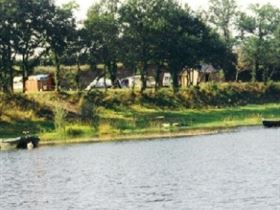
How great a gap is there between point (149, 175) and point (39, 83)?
8647cm

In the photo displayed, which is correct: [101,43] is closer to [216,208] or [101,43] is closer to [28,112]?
[28,112]

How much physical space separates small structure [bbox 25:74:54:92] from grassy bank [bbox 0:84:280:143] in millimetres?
18995

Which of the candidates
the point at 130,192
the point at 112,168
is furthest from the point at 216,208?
the point at 112,168

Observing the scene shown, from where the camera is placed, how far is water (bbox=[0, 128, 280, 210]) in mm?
48969

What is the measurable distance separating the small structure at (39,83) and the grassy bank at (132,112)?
18995 millimetres

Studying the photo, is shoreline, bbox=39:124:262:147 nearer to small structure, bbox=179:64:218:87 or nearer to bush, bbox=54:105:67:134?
bush, bbox=54:105:67:134

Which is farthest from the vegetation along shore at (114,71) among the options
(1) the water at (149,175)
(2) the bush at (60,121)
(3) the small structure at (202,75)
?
(1) the water at (149,175)

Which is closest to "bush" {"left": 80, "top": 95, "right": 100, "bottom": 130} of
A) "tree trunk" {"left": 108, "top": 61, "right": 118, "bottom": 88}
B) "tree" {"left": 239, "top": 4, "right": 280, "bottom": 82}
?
"tree trunk" {"left": 108, "top": 61, "right": 118, "bottom": 88}

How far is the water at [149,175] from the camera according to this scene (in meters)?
49.0

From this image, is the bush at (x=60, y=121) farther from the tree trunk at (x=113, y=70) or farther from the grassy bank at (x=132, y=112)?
the tree trunk at (x=113, y=70)

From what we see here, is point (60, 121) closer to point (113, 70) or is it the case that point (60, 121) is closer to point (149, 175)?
point (149, 175)

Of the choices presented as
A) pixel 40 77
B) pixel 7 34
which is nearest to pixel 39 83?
pixel 40 77

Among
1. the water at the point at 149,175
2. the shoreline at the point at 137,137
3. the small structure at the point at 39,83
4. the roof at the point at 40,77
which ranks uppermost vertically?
the roof at the point at 40,77

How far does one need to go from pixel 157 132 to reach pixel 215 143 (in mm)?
17151
